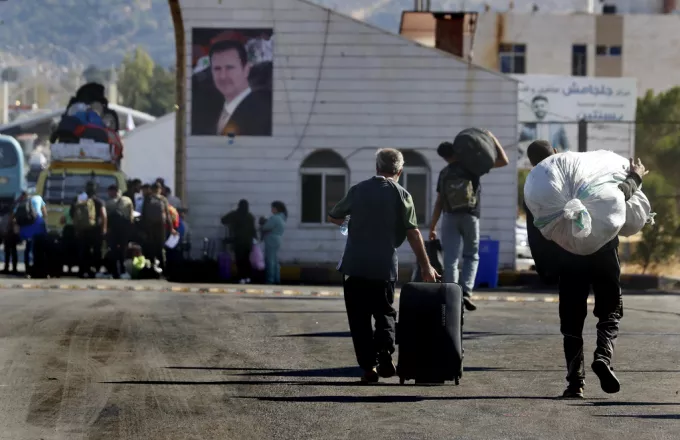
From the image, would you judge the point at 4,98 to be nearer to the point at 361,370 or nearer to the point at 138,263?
the point at 138,263

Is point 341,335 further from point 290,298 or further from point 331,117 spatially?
point 331,117

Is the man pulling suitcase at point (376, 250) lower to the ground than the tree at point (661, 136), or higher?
lower

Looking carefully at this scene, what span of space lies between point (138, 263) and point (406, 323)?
1483cm

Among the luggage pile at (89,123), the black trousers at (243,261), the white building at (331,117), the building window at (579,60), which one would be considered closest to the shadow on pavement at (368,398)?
the black trousers at (243,261)

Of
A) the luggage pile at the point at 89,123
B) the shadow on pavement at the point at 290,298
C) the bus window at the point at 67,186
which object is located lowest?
the shadow on pavement at the point at 290,298

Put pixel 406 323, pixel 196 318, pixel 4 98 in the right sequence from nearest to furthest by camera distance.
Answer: pixel 406 323, pixel 196 318, pixel 4 98

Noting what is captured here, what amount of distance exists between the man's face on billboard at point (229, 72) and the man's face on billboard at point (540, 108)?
4068 centimetres

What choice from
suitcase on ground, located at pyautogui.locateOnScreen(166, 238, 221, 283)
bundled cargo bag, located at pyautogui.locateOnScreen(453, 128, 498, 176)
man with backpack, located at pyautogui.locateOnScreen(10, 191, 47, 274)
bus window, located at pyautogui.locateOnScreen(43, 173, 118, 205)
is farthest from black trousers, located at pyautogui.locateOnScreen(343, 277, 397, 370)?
bus window, located at pyautogui.locateOnScreen(43, 173, 118, 205)

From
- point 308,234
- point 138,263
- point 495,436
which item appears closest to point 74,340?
point 495,436

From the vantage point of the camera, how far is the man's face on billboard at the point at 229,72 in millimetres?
27391

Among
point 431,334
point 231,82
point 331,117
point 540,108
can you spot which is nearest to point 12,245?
point 231,82

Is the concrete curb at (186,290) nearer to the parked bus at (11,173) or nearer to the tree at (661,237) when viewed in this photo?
the tree at (661,237)

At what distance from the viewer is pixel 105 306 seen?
583 inches

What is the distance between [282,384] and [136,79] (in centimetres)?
14978
